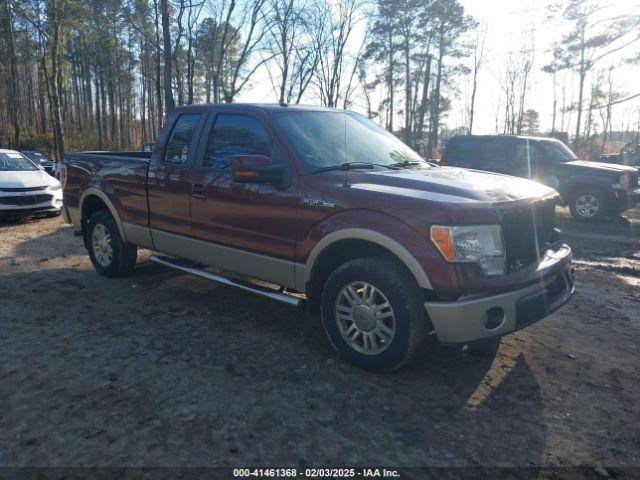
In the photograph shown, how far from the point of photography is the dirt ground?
8.96 feet

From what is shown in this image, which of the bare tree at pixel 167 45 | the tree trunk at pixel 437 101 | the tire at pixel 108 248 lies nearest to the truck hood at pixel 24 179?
the tire at pixel 108 248

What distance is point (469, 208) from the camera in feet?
10.6

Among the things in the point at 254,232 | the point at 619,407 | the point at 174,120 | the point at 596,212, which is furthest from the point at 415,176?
the point at 596,212

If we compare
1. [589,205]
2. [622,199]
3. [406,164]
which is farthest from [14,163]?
[622,199]

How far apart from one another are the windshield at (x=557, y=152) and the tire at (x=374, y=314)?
960 centimetres

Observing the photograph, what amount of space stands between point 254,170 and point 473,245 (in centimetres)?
171

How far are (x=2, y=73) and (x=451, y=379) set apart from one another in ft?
144

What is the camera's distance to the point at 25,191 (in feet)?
32.6

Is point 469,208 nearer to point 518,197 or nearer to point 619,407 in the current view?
point 518,197

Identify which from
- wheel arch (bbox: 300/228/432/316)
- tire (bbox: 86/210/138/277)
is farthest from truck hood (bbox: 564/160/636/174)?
tire (bbox: 86/210/138/277)

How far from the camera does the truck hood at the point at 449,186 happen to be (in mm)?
3412

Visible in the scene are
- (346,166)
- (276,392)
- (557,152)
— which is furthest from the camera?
(557,152)

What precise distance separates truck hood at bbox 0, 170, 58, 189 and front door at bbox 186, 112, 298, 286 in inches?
276

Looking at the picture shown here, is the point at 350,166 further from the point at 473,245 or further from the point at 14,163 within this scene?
the point at 14,163
